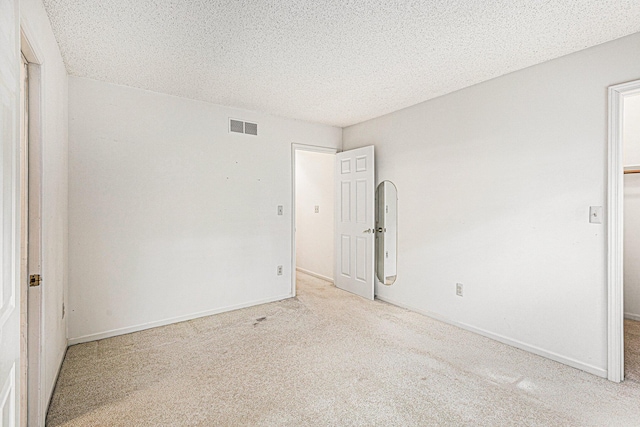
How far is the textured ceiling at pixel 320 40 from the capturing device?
76.2 inches

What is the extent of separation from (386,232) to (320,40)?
8.41 feet

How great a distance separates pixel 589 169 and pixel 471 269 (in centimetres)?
128

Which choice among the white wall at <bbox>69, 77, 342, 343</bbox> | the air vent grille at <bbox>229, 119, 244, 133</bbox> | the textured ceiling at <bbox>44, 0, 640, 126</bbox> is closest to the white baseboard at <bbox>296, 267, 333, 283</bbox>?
the white wall at <bbox>69, 77, 342, 343</bbox>

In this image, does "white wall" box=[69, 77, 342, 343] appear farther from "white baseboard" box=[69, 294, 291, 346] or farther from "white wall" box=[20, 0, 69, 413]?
"white wall" box=[20, 0, 69, 413]

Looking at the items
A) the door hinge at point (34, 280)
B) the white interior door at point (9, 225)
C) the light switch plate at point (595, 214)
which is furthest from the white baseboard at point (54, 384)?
the light switch plate at point (595, 214)

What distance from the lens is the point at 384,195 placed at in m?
4.22

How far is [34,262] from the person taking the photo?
181 centimetres

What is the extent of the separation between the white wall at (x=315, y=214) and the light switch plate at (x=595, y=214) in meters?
3.29

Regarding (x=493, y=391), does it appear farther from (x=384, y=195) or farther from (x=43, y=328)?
(x=43, y=328)

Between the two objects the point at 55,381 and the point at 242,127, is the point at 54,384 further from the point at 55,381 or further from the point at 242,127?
the point at 242,127

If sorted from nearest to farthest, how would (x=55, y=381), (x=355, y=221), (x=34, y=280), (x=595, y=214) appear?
(x=34, y=280)
(x=55, y=381)
(x=595, y=214)
(x=355, y=221)

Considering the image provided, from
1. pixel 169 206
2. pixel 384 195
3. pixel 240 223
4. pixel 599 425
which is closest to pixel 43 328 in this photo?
pixel 169 206

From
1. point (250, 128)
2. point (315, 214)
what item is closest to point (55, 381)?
point (250, 128)

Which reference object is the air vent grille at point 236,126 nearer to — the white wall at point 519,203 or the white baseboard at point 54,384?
the white wall at point 519,203
